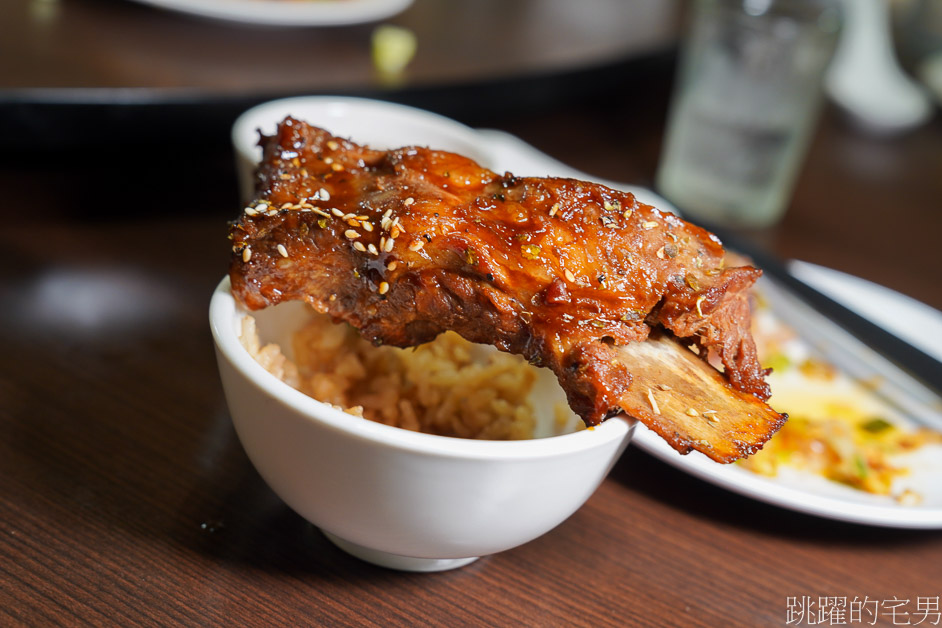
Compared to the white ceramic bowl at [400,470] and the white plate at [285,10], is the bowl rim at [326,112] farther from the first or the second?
the white plate at [285,10]

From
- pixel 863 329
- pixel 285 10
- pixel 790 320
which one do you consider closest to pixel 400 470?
pixel 863 329

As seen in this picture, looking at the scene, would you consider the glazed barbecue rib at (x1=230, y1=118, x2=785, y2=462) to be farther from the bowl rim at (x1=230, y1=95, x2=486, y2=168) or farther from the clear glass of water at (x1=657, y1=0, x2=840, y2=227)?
the clear glass of water at (x1=657, y1=0, x2=840, y2=227)

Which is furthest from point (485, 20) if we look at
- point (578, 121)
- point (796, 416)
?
point (796, 416)

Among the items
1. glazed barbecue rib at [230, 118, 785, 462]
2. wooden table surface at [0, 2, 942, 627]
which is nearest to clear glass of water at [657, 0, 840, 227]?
wooden table surface at [0, 2, 942, 627]

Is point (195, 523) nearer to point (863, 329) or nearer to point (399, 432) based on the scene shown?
point (399, 432)

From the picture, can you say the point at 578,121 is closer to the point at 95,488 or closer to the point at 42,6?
the point at 42,6

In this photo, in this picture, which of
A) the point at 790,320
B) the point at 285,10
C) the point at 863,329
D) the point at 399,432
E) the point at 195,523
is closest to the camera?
the point at 399,432
